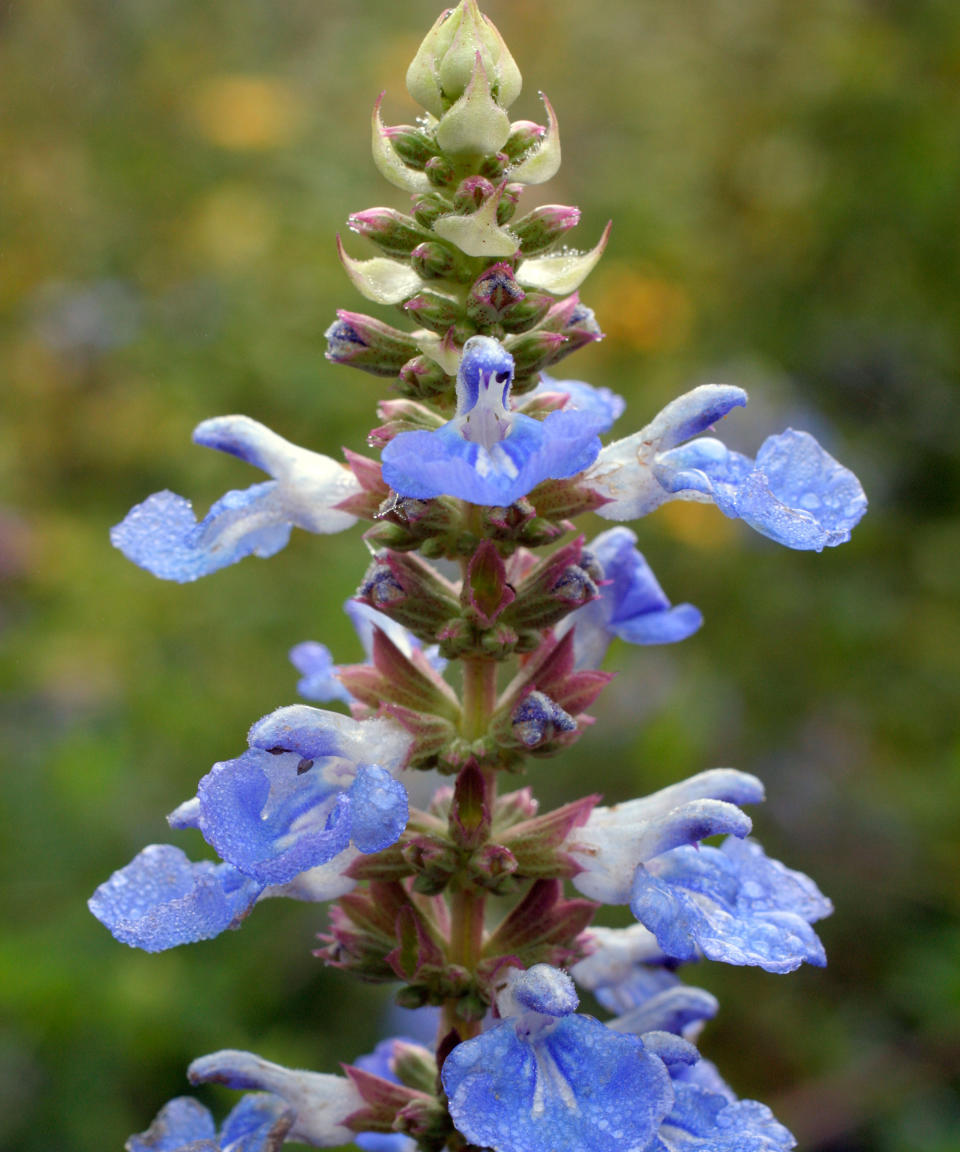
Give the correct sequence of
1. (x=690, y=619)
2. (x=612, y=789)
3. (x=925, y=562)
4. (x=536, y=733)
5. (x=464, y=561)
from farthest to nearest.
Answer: (x=925, y=562) < (x=612, y=789) < (x=690, y=619) < (x=464, y=561) < (x=536, y=733)

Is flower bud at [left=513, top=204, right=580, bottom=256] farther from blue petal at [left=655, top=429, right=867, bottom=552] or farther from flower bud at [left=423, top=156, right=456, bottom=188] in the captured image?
Result: blue petal at [left=655, top=429, right=867, bottom=552]

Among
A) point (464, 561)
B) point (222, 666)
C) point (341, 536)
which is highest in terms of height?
point (464, 561)

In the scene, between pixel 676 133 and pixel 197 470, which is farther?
pixel 676 133

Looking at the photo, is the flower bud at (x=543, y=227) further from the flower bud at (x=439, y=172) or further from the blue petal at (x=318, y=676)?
the blue petal at (x=318, y=676)

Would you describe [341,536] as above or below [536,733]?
below

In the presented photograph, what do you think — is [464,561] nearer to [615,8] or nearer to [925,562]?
[925,562]

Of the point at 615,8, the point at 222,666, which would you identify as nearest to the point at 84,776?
the point at 222,666

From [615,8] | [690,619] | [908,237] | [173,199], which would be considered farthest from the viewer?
[615,8]
